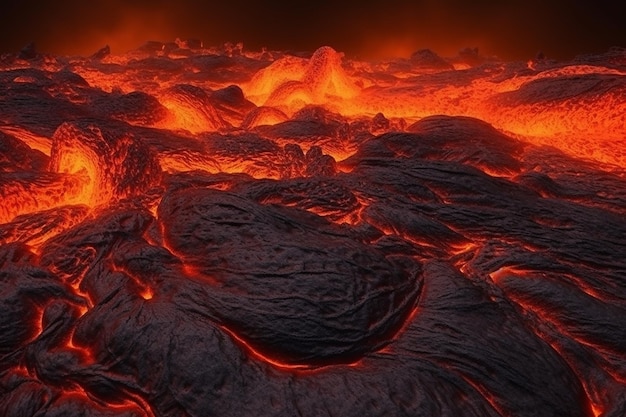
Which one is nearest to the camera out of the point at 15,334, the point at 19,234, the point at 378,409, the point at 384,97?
the point at 378,409

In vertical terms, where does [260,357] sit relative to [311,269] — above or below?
below

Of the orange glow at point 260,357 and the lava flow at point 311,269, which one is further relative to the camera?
the orange glow at point 260,357

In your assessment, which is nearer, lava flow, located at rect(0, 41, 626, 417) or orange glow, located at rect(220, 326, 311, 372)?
lava flow, located at rect(0, 41, 626, 417)

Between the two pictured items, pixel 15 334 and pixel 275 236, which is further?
pixel 275 236

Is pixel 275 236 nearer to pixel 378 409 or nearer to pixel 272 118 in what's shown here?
pixel 378 409

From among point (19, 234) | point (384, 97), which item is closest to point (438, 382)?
point (19, 234)

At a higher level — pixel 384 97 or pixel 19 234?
pixel 384 97

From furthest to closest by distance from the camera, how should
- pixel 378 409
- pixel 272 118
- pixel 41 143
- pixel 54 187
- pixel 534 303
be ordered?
1. pixel 272 118
2. pixel 41 143
3. pixel 54 187
4. pixel 534 303
5. pixel 378 409

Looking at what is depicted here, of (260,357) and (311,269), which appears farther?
(311,269)
